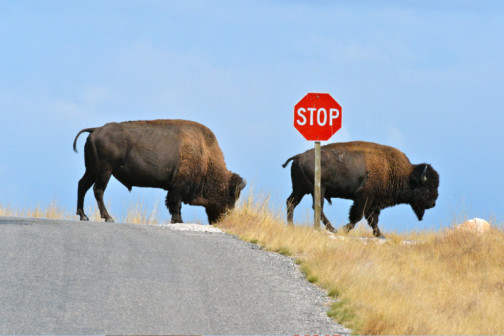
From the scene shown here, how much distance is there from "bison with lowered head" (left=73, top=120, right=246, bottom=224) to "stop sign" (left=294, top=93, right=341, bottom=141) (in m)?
2.76

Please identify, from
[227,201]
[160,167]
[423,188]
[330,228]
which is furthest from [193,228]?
[423,188]

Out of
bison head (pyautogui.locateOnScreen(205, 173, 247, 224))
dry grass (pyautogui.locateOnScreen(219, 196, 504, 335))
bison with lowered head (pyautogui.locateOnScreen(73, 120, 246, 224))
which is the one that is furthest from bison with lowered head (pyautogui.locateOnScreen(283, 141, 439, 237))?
bison with lowered head (pyautogui.locateOnScreen(73, 120, 246, 224))

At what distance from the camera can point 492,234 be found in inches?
696

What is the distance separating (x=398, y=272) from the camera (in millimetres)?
12531

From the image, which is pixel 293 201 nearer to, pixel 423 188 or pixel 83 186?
pixel 423 188

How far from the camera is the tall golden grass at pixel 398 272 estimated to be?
316 inches

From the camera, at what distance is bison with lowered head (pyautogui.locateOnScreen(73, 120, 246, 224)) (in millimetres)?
16516

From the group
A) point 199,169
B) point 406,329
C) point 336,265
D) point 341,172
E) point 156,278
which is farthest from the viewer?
point 341,172

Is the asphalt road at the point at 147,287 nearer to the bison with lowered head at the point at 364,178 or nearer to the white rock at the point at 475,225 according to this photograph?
the bison with lowered head at the point at 364,178

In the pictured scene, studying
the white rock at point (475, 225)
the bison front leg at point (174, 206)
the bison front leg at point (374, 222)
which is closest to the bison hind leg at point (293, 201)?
the bison front leg at point (374, 222)

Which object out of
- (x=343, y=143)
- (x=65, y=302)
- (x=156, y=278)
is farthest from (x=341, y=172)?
(x=65, y=302)

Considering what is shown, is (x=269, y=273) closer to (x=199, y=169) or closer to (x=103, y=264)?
(x=103, y=264)

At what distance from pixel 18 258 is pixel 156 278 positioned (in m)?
2.12

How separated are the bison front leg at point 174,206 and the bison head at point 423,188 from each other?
649 cm
